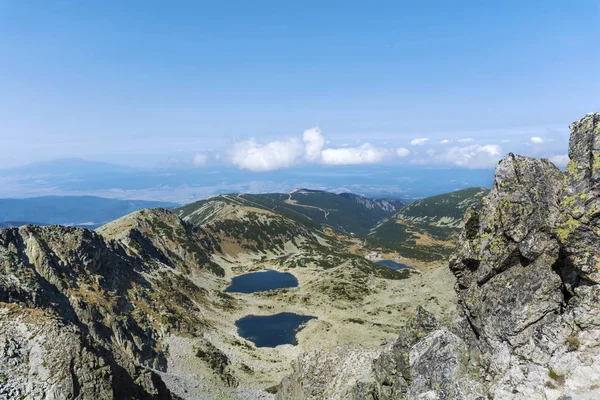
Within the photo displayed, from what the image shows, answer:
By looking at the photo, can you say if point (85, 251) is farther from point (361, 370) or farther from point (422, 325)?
point (422, 325)

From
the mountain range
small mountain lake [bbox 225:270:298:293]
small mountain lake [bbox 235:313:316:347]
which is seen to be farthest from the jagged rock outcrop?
small mountain lake [bbox 225:270:298:293]

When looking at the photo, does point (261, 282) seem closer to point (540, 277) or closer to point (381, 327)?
point (381, 327)

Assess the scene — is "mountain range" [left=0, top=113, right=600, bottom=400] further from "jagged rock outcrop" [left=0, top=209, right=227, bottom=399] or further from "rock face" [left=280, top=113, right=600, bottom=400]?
"jagged rock outcrop" [left=0, top=209, right=227, bottom=399]

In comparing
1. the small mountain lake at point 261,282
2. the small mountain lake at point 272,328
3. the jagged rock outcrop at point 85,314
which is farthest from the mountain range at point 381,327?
the small mountain lake at point 261,282

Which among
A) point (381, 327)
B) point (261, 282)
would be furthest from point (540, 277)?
point (261, 282)

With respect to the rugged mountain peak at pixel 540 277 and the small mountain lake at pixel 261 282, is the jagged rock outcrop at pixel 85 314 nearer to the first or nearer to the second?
the small mountain lake at pixel 261 282

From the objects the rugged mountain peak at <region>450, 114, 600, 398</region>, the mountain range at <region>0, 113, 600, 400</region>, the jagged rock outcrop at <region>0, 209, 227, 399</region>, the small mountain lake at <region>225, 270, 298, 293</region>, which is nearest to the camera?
the rugged mountain peak at <region>450, 114, 600, 398</region>
